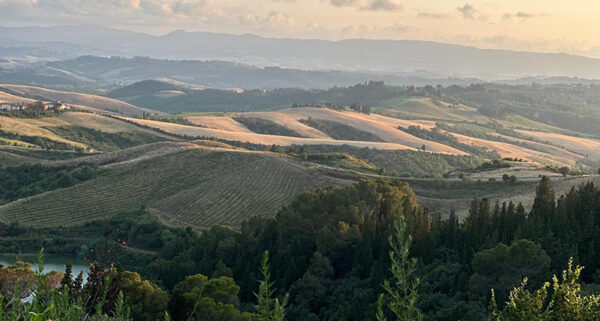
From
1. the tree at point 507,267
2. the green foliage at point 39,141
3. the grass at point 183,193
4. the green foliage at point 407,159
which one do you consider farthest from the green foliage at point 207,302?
the green foliage at point 39,141

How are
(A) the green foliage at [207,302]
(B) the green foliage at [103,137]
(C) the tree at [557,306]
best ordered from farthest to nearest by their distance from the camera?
(B) the green foliage at [103,137]
(A) the green foliage at [207,302]
(C) the tree at [557,306]

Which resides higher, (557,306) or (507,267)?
(557,306)

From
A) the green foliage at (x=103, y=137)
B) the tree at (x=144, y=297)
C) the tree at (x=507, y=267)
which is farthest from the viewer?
the green foliage at (x=103, y=137)

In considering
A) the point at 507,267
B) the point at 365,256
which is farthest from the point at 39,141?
the point at 507,267

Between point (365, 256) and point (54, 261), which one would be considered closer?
point (365, 256)

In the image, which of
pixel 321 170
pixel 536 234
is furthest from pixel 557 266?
pixel 321 170

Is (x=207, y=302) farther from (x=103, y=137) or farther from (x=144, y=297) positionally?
(x=103, y=137)

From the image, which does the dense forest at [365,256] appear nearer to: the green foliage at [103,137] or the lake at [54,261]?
the lake at [54,261]
